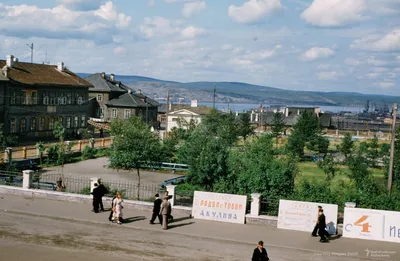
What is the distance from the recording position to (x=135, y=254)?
1645 centimetres

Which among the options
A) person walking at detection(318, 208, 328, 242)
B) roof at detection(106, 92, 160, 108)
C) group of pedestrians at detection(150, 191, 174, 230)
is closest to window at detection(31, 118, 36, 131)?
roof at detection(106, 92, 160, 108)

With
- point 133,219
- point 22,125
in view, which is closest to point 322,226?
point 133,219

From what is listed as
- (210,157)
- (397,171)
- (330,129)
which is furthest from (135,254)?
A: (330,129)

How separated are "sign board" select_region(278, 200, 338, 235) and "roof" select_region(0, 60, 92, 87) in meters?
37.6

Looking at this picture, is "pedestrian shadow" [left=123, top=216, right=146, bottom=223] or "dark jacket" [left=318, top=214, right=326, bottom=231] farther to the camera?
"pedestrian shadow" [left=123, top=216, right=146, bottom=223]

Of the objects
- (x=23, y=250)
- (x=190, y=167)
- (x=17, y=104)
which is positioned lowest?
(x=23, y=250)

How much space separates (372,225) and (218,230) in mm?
5871

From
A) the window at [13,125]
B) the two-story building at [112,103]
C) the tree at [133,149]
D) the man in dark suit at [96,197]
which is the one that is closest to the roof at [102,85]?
the two-story building at [112,103]

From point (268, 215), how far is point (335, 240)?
341cm

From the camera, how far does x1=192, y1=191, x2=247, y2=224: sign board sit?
20.7 meters

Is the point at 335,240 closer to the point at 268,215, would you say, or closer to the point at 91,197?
the point at 268,215

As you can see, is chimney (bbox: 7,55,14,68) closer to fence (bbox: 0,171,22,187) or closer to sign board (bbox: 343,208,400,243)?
fence (bbox: 0,171,22,187)

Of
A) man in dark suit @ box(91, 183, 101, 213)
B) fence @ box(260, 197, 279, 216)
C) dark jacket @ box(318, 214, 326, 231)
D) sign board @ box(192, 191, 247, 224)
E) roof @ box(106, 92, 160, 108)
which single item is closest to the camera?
dark jacket @ box(318, 214, 326, 231)

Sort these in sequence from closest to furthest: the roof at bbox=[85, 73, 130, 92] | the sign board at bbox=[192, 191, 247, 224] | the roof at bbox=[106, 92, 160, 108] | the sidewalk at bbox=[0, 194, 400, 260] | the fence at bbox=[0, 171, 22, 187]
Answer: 1. the sidewalk at bbox=[0, 194, 400, 260]
2. the sign board at bbox=[192, 191, 247, 224]
3. the fence at bbox=[0, 171, 22, 187]
4. the roof at bbox=[106, 92, 160, 108]
5. the roof at bbox=[85, 73, 130, 92]
